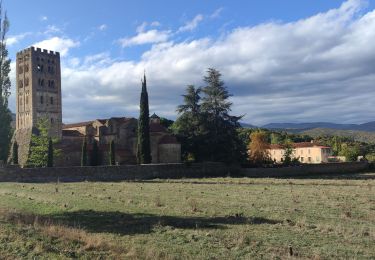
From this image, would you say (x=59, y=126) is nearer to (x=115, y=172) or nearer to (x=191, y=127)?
(x=191, y=127)

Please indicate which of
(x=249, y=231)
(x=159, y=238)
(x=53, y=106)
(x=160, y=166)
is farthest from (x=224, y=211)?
(x=53, y=106)

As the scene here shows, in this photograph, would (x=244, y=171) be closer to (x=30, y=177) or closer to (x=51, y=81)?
(x=30, y=177)

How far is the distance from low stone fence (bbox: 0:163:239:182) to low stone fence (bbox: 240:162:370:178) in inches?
101

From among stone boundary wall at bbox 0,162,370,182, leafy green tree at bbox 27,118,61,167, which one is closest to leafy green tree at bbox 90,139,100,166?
leafy green tree at bbox 27,118,61,167

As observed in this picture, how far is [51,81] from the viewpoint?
283 ft

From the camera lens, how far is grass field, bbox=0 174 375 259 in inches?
463

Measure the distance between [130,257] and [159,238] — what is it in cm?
279

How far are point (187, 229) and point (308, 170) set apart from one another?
49.1 meters

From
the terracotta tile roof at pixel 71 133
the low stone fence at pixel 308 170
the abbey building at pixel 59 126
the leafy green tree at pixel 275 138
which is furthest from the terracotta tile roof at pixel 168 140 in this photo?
the leafy green tree at pixel 275 138

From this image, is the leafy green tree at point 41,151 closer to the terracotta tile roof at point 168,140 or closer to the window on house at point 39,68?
the terracotta tile roof at point 168,140

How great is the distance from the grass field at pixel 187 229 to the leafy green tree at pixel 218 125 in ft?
123

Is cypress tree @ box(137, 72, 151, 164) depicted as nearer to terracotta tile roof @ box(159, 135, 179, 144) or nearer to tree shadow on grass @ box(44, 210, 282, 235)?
terracotta tile roof @ box(159, 135, 179, 144)

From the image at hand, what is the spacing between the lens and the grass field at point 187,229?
11766 millimetres

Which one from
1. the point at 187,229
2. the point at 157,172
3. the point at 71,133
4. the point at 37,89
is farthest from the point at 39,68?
the point at 187,229
